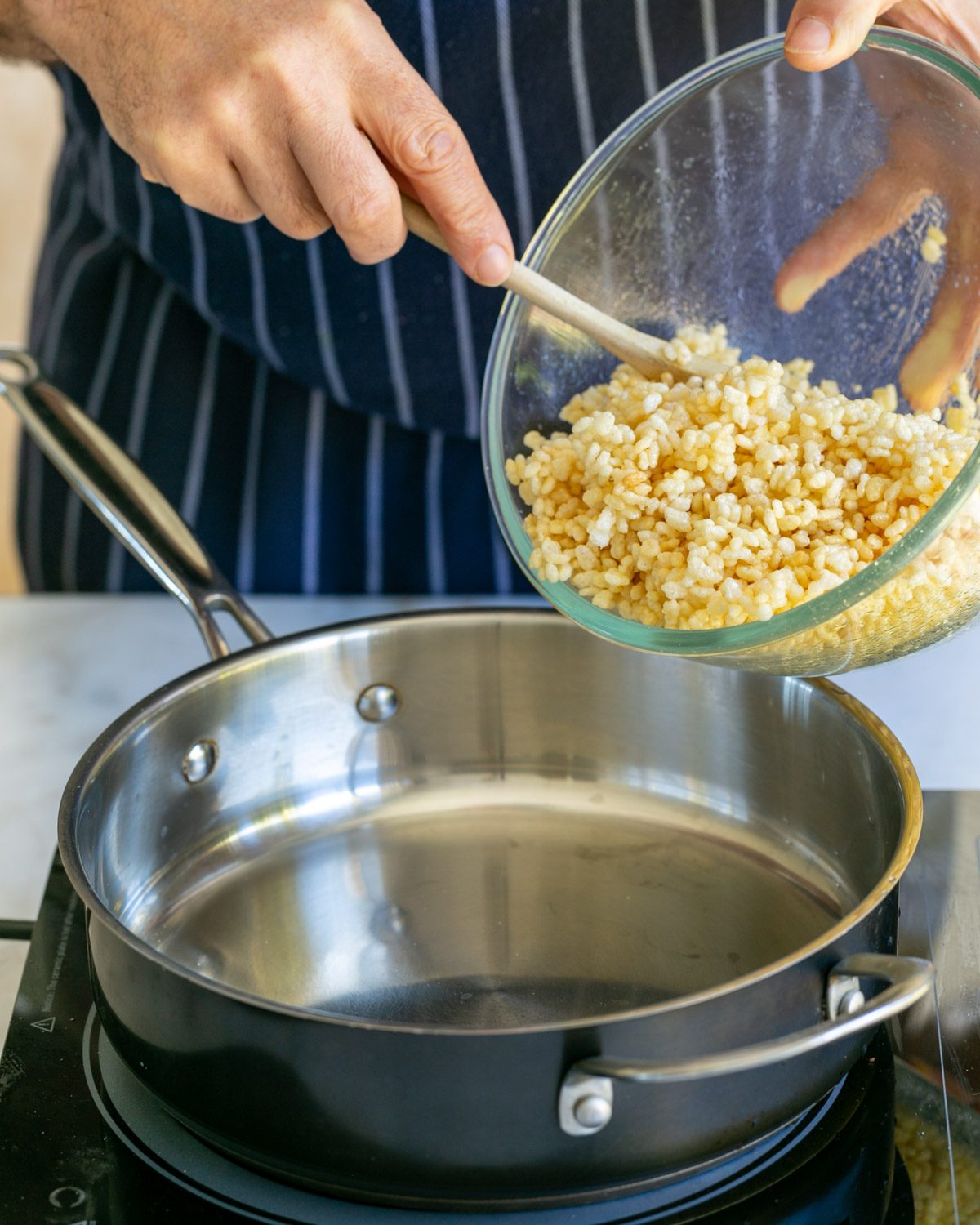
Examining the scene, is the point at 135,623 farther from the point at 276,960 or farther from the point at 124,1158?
the point at 124,1158

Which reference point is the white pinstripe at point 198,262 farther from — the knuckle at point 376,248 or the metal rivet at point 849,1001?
the metal rivet at point 849,1001

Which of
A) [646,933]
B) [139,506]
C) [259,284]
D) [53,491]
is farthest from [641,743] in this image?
[53,491]

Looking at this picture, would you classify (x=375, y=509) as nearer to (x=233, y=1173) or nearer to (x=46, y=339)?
(x=46, y=339)

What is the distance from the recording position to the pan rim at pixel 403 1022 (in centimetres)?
41

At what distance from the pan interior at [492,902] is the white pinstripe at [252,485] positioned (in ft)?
1.06

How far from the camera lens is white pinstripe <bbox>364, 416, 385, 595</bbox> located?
3.18 feet

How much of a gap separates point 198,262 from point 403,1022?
0.55 m

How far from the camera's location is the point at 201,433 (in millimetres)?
991

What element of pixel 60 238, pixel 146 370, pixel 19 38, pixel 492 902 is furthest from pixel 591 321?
pixel 60 238

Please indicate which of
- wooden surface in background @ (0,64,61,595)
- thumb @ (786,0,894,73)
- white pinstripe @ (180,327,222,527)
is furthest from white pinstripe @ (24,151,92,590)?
wooden surface in background @ (0,64,61,595)

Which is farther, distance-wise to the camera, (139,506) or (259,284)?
(259,284)

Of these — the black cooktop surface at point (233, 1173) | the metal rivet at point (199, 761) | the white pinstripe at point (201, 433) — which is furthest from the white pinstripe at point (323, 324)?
the black cooktop surface at point (233, 1173)

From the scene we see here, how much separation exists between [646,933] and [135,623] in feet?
1.45

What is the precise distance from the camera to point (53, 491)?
1.05 metres
